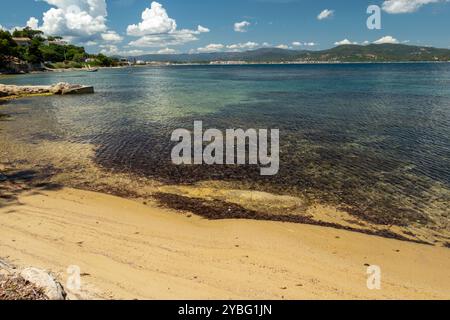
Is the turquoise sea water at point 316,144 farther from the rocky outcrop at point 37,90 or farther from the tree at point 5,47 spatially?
the tree at point 5,47

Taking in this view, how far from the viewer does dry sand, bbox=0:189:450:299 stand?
7523 millimetres

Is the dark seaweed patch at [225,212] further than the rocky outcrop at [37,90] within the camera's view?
No

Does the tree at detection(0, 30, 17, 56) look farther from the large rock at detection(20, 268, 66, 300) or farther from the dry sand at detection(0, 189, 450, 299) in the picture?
the large rock at detection(20, 268, 66, 300)

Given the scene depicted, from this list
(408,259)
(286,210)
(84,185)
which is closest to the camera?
(408,259)

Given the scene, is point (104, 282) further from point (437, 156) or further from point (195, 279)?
point (437, 156)

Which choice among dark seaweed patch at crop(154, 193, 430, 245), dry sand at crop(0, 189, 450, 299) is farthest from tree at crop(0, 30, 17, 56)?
dark seaweed patch at crop(154, 193, 430, 245)

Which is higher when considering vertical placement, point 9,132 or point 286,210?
point 9,132

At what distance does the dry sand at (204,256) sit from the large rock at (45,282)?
0.48 metres

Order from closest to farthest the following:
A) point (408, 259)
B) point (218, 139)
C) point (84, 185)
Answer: point (408, 259), point (84, 185), point (218, 139)

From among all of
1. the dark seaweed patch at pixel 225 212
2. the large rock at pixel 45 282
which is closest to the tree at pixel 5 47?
the dark seaweed patch at pixel 225 212

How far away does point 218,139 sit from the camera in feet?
78.5

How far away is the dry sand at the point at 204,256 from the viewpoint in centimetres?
752

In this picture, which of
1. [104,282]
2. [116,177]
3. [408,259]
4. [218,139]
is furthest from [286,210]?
[218,139]
